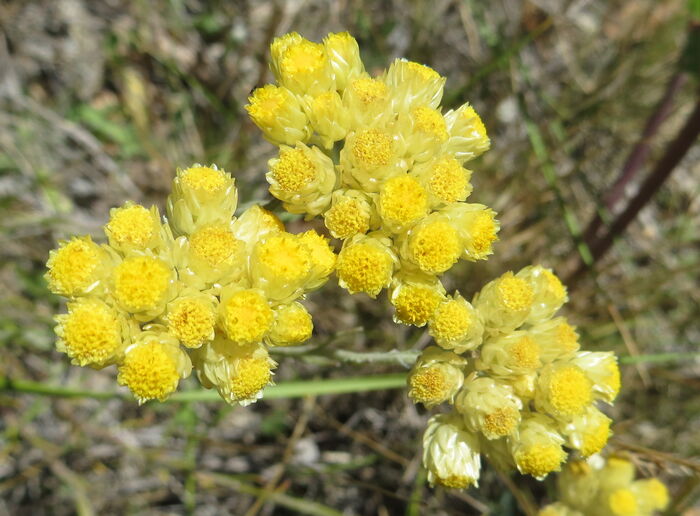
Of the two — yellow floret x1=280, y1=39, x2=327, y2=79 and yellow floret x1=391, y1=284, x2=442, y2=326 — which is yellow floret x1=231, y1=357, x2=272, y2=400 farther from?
yellow floret x1=280, y1=39, x2=327, y2=79

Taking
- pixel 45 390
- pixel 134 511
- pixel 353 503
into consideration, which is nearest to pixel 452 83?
pixel 353 503

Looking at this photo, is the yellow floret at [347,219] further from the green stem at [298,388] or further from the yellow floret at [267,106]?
the green stem at [298,388]

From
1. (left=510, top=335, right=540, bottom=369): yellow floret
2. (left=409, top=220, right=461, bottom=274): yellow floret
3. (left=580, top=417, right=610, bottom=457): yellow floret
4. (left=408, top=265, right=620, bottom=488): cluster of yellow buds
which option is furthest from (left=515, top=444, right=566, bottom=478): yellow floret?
(left=409, top=220, right=461, bottom=274): yellow floret

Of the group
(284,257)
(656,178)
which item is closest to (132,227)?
(284,257)

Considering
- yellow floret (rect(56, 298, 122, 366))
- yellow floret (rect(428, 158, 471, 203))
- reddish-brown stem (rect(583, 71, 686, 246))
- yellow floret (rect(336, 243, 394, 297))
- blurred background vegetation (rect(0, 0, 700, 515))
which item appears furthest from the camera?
blurred background vegetation (rect(0, 0, 700, 515))

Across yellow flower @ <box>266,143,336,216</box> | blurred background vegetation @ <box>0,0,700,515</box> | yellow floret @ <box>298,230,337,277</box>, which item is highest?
yellow flower @ <box>266,143,336,216</box>

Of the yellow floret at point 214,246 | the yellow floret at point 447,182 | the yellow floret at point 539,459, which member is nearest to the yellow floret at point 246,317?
the yellow floret at point 214,246
